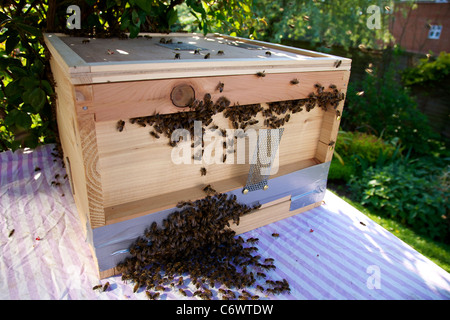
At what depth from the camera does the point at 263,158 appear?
215 cm

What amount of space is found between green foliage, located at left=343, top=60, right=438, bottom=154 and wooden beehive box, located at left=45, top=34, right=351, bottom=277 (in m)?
4.54

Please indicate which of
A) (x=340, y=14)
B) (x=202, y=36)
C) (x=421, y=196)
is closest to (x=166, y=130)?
(x=202, y=36)

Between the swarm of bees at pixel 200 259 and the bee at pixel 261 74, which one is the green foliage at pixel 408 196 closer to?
the swarm of bees at pixel 200 259

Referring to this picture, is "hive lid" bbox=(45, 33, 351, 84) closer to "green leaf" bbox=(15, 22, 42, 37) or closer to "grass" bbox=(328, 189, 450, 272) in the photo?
"green leaf" bbox=(15, 22, 42, 37)

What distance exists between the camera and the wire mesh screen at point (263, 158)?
6.86 ft

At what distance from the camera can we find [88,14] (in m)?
2.79

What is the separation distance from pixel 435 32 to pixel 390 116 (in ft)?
34.0

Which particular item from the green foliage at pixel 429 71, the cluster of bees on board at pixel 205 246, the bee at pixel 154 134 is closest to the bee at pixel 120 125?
the cluster of bees on board at pixel 205 246

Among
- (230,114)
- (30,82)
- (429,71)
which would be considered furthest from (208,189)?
(429,71)

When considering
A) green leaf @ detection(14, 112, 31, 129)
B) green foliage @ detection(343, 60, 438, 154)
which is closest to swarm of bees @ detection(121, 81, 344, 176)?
green leaf @ detection(14, 112, 31, 129)

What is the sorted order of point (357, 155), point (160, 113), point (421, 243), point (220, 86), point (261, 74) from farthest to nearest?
point (357, 155) → point (421, 243) → point (261, 74) → point (220, 86) → point (160, 113)

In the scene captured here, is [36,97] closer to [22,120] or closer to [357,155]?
[22,120]

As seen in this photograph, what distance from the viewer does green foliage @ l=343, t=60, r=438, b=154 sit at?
626 centimetres
